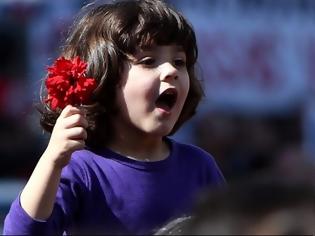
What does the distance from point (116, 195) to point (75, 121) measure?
0.67ft

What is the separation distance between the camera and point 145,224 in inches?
91.6

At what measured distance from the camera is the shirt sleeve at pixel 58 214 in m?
2.19

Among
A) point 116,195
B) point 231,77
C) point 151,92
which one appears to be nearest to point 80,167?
point 116,195

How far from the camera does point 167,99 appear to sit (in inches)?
97.2

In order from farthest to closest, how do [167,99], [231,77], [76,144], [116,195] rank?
1. [231,77]
2. [167,99]
3. [116,195]
4. [76,144]

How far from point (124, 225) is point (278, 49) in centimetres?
532

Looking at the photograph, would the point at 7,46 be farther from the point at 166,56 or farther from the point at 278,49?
the point at 166,56

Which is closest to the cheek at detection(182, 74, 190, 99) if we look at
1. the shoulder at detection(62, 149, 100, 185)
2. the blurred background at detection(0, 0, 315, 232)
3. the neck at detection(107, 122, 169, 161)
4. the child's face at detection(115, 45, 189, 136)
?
the child's face at detection(115, 45, 189, 136)

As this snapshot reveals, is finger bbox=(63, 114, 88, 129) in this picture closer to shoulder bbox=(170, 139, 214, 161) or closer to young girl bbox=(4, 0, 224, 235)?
young girl bbox=(4, 0, 224, 235)

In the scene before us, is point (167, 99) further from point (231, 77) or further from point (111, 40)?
point (231, 77)

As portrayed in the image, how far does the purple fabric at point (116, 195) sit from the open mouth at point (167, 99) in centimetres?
12

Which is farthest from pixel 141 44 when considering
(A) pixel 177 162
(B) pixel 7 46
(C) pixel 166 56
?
(B) pixel 7 46

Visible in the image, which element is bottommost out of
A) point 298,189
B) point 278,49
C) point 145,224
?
point 278,49

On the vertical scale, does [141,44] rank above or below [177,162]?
above
